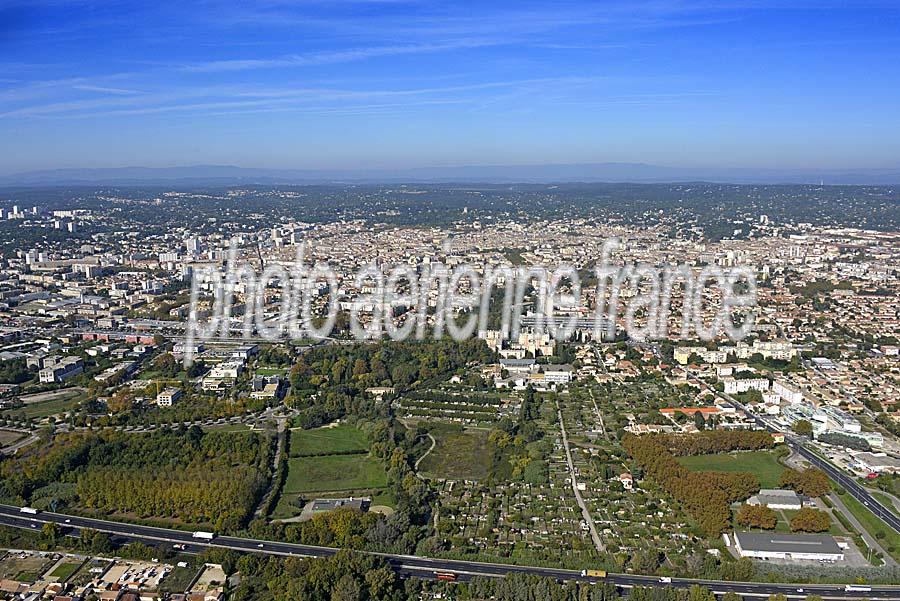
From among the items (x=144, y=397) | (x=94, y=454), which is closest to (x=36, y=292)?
(x=144, y=397)

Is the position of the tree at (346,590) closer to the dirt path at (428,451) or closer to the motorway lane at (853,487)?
the dirt path at (428,451)

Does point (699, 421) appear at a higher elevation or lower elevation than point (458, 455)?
higher

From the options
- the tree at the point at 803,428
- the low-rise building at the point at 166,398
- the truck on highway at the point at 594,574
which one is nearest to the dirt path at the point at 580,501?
the truck on highway at the point at 594,574

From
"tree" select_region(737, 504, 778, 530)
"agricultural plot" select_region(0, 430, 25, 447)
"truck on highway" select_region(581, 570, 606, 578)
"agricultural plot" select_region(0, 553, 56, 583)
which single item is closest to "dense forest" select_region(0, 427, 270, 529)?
"agricultural plot" select_region(0, 430, 25, 447)

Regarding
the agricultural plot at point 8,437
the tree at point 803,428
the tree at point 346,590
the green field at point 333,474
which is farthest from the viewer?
the tree at point 803,428

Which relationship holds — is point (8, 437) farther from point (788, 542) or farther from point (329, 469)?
point (788, 542)

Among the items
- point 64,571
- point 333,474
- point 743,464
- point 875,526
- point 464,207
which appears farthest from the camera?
point 464,207

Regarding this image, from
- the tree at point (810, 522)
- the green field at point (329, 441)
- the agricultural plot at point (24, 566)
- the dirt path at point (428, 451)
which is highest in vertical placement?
the tree at point (810, 522)

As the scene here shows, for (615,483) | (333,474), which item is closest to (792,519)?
(615,483)

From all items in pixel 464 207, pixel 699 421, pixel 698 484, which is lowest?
pixel 699 421
